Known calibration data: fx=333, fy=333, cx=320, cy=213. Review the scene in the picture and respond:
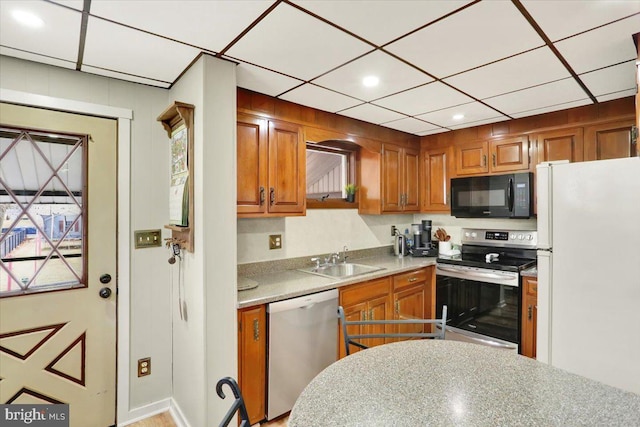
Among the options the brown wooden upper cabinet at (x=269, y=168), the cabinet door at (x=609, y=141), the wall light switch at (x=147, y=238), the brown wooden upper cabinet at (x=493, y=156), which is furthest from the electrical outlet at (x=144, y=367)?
the cabinet door at (x=609, y=141)

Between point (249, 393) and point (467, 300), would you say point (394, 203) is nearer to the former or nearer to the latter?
point (467, 300)

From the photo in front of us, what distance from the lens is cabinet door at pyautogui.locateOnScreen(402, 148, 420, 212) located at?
11.9 ft

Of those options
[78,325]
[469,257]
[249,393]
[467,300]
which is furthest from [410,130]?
[78,325]

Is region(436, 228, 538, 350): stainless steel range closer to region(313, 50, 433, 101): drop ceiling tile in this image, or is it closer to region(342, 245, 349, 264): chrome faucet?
region(342, 245, 349, 264): chrome faucet

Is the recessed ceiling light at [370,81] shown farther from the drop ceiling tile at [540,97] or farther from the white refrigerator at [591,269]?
the white refrigerator at [591,269]

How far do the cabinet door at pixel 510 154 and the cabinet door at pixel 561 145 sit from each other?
0.34 ft

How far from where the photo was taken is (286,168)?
2.54 meters

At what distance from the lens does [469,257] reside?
333 cm

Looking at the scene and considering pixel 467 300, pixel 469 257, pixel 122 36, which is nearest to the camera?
pixel 122 36

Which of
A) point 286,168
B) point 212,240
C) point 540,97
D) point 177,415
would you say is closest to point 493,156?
point 540,97

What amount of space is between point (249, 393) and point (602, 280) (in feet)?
6.76

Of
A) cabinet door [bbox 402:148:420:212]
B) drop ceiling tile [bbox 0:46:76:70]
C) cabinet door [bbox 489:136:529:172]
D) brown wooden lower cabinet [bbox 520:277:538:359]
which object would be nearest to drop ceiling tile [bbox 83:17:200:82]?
drop ceiling tile [bbox 0:46:76:70]

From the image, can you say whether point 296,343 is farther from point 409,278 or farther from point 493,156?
point 493,156

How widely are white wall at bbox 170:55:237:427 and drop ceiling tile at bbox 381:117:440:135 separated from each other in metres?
1.78
